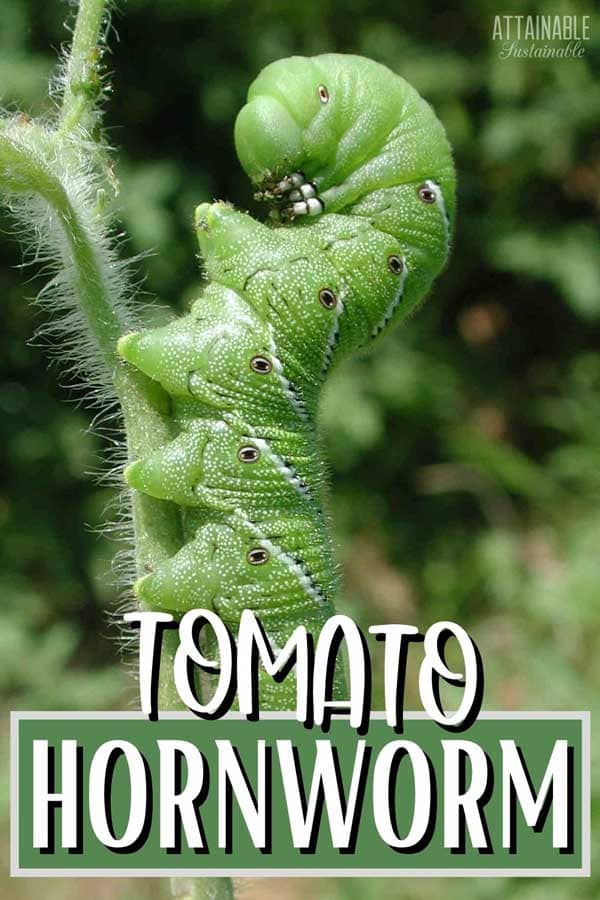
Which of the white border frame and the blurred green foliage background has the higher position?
the blurred green foliage background

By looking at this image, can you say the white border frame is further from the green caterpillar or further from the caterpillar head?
the caterpillar head

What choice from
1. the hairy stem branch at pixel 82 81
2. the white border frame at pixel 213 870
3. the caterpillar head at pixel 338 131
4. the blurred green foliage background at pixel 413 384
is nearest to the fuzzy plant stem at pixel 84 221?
the hairy stem branch at pixel 82 81

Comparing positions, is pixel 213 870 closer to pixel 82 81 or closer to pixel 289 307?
pixel 289 307

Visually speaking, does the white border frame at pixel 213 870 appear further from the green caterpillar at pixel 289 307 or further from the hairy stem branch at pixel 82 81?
the hairy stem branch at pixel 82 81

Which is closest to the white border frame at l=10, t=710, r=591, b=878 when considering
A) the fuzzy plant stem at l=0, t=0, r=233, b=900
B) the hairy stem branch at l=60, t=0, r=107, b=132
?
the fuzzy plant stem at l=0, t=0, r=233, b=900

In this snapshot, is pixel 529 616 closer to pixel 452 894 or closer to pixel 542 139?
pixel 452 894
